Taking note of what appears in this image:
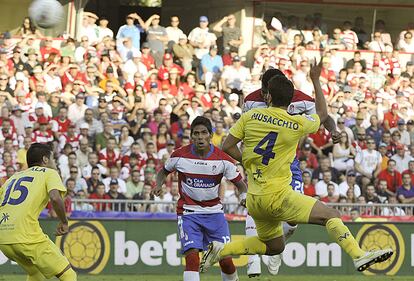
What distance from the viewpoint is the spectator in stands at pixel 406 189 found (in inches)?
907

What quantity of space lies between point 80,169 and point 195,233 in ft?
25.5

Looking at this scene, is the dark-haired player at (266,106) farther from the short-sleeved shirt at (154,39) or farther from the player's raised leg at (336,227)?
the short-sleeved shirt at (154,39)

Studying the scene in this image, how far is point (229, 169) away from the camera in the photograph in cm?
1405

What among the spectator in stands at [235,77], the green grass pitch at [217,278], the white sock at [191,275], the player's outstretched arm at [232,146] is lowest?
the green grass pitch at [217,278]

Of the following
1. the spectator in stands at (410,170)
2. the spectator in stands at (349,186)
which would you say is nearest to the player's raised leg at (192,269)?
Result: the spectator in stands at (349,186)

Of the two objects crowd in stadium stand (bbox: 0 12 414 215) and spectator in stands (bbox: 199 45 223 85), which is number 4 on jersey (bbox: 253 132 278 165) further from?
spectator in stands (bbox: 199 45 223 85)

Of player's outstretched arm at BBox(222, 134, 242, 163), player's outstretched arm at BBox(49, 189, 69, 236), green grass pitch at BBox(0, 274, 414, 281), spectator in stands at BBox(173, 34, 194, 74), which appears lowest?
green grass pitch at BBox(0, 274, 414, 281)

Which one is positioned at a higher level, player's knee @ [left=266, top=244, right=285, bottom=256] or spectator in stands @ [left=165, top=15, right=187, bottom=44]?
spectator in stands @ [left=165, top=15, right=187, bottom=44]

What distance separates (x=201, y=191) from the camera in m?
13.9

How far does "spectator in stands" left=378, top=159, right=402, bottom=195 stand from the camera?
76.6 feet

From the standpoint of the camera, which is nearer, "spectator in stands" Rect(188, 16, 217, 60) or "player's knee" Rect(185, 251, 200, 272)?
"player's knee" Rect(185, 251, 200, 272)

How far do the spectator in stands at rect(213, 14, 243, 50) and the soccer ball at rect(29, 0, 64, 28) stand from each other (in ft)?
22.8

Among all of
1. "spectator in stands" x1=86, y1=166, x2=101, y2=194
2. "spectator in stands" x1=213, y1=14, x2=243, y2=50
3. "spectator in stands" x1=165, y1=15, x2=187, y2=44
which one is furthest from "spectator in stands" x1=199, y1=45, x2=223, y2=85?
"spectator in stands" x1=86, y1=166, x2=101, y2=194

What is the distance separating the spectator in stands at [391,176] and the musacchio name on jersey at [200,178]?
9.83 m
